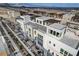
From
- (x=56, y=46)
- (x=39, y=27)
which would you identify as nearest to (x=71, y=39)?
(x=56, y=46)

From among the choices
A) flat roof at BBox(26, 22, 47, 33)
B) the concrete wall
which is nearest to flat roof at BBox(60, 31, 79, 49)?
the concrete wall

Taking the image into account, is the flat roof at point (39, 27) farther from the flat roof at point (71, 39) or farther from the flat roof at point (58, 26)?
the flat roof at point (71, 39)

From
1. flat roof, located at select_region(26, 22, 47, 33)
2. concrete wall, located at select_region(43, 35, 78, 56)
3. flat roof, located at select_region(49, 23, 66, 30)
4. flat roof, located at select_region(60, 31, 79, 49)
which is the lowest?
concrete wall, located at select_region(43, 35, 78, 56)

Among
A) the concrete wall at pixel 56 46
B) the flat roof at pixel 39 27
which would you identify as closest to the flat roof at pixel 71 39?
the concrete wall at pixel 56 46

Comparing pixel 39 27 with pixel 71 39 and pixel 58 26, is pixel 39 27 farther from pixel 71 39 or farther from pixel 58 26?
pixel 71 39

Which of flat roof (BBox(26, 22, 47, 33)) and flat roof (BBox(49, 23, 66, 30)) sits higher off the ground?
flat roof (BBox(49, 23, 66, 30))

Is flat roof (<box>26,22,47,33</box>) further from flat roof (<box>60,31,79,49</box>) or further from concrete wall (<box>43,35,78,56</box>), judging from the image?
flat roof (<box>60,31,79,49</box>)

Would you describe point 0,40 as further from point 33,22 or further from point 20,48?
point 33,22

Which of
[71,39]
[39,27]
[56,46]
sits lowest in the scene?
[56,46]

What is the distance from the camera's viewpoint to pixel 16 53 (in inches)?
77.5

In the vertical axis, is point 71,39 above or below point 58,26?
below

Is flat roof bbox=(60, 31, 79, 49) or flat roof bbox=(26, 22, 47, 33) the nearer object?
flat roof bbox=(60, 31, 79, 49)

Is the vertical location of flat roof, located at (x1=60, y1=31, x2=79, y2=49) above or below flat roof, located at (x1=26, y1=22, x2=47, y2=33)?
below

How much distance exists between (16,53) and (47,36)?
434 millimetres
